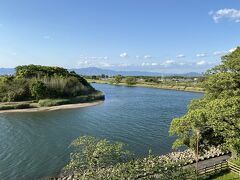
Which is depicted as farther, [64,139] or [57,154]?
[64,139]

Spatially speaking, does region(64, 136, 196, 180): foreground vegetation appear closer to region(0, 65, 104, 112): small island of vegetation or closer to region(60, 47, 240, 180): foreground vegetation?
region(60, 47, 240, 180): foreground vegetation

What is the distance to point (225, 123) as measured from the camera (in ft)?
61.8

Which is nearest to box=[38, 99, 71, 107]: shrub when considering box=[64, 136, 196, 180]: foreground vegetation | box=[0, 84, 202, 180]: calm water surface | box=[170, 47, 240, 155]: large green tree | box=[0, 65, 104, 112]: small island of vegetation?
box=[0, 65, 104, 112]: small island of vegetation

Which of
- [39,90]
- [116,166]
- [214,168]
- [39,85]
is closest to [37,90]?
[39,90]

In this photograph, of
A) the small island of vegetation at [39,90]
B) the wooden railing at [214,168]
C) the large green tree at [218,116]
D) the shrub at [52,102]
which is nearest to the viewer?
the large green tree at [218,116]

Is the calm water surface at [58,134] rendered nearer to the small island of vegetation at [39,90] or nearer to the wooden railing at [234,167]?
the small island of vegetation at [39,90]

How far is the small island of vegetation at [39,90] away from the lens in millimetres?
72719

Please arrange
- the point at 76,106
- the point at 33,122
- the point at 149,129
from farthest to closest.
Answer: the point at 76,106
the point at 33,122
the point at 149,129

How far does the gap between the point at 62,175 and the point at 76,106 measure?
47360 mm

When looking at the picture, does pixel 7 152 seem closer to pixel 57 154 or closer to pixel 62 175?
pixel 57 154

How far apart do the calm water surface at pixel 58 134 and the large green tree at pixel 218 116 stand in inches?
449

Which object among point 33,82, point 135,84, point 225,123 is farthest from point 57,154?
point 135,84

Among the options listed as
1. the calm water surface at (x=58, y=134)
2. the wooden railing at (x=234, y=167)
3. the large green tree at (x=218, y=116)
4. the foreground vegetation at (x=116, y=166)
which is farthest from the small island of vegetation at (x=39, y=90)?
the foreground vegetation at (x=116, y=166)

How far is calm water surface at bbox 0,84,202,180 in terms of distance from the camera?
29953mm
